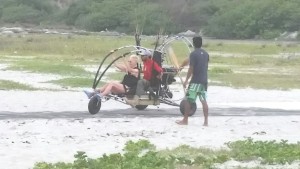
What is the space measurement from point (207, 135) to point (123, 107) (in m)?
5.65

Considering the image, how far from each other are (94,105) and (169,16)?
9047 centimetres

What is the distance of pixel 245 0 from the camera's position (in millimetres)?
106938

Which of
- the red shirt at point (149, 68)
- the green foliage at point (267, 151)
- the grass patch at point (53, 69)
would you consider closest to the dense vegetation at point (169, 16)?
the grass patch at point (53, 69)

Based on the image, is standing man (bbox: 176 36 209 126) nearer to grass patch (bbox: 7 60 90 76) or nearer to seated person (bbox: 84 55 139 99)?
seated person (bbox: 84 55 139 99)

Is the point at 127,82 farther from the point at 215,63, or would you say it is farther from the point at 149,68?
the point at 215,63

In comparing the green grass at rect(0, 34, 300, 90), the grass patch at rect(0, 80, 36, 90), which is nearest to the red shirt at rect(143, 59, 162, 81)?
the grass patch at rect(0, 80, 36, 90)

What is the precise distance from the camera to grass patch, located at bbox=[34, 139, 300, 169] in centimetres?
1088

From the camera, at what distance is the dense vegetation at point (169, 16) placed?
320 feet

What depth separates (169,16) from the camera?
10831 cm

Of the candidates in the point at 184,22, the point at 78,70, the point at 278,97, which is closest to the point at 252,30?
the point at 184,22

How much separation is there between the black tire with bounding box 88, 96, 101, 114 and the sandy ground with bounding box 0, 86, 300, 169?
0.25 metres

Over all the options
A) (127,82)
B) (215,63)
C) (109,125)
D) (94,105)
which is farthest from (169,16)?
(109,125)

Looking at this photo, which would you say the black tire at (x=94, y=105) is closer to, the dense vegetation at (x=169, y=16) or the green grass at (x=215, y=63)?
the green grass at (x=215, y=63)

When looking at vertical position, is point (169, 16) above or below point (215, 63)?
above
